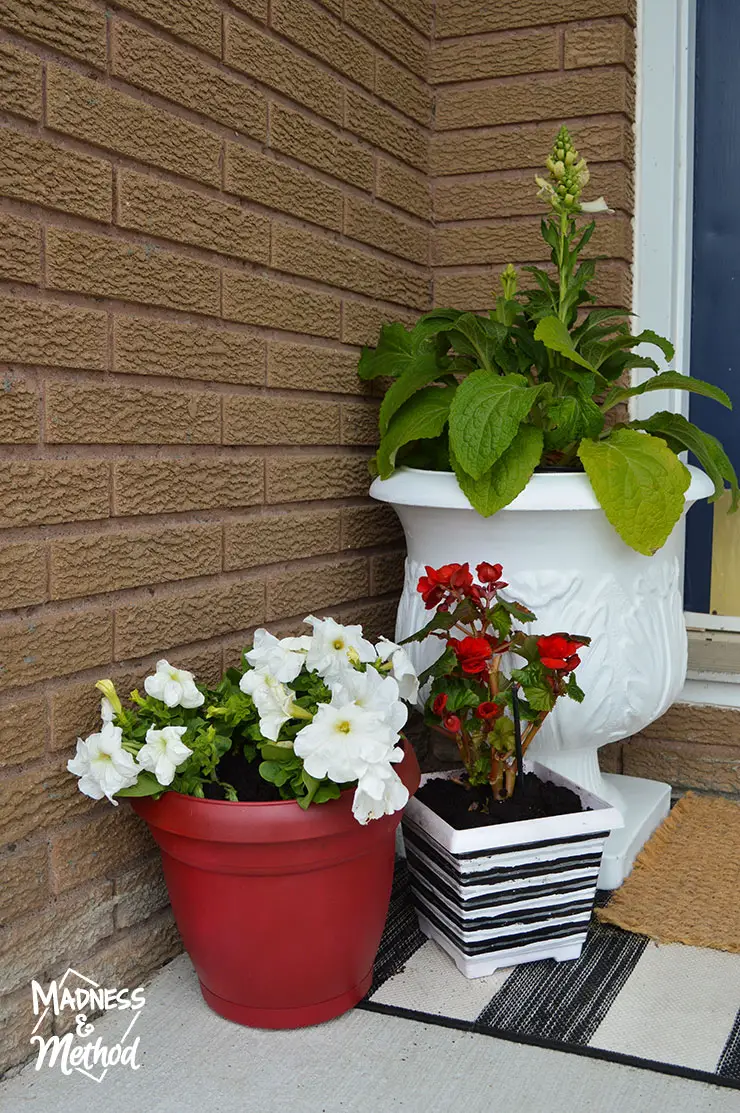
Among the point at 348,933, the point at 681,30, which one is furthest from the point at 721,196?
the point at 348,933

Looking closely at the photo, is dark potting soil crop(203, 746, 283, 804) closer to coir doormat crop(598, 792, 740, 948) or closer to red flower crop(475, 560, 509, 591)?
red flower crop(475, 560, 509, 591)

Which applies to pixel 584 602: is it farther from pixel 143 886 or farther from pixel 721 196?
pixel 721 196

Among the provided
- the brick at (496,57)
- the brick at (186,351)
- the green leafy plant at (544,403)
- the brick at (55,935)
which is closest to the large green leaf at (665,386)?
the green leafy plant at (544,403)

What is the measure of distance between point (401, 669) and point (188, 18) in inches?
39.8

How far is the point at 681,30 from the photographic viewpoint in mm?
2301

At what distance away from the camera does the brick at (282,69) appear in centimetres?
171

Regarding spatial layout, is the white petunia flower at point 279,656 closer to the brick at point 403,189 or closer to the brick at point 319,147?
the brick at point 319,147

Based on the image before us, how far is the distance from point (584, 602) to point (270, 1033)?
83 cm

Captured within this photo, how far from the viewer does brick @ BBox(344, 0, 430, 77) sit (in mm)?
2061

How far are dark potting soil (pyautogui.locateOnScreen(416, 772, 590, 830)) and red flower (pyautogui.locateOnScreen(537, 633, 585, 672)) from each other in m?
0.24

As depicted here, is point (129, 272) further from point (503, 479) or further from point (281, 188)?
point (503, 479)

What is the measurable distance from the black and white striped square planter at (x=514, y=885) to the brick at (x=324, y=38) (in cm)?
132

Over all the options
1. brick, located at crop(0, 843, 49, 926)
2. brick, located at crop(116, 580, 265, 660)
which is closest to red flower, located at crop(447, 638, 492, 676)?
brick, located at crop(116, 580, 265, 660)

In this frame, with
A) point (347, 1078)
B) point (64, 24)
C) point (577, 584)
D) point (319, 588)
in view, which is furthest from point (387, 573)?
point (64, 24)
